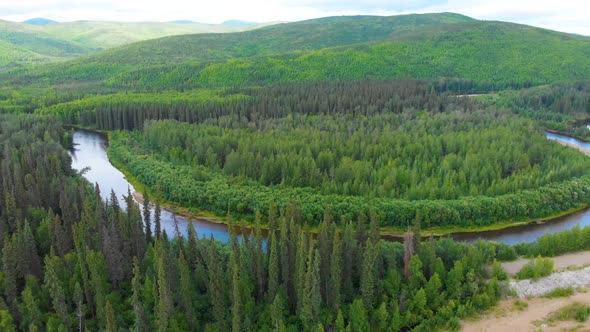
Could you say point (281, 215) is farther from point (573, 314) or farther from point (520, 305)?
point (573, 314)

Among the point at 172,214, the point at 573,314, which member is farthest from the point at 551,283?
the point at 172,214

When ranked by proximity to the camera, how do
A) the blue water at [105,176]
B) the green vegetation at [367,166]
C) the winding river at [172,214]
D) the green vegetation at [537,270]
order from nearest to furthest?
the green vegetation at [537,270] < the winding river at [172,214] < the blue water at [105,176] < the green vegetation at [367,166]

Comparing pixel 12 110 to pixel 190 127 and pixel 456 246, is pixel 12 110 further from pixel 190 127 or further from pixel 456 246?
pixel 456 246

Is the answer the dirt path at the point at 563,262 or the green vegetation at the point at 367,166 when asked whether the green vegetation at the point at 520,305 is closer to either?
the dirt path at the point at 563,262

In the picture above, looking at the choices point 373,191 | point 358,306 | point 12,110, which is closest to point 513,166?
point 373,191

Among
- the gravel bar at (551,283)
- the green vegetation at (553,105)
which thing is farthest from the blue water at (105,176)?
the green vegetation at (553,105)
